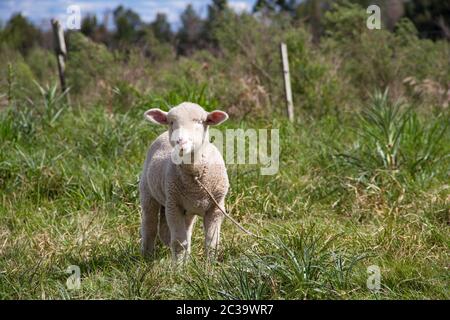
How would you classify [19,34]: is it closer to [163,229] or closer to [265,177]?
[265,177]

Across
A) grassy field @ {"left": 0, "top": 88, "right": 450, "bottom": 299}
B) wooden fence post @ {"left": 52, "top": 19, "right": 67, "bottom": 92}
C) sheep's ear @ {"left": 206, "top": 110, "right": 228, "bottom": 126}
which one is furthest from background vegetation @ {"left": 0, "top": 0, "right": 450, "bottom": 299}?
sheep's ear @ {"left": 206, "top": 110, "right": 228, "bottom": 126}

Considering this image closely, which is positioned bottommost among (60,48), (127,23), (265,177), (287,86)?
→ (265,177)

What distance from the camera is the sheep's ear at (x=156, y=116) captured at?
414 centimetres

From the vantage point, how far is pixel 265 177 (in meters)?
6.11

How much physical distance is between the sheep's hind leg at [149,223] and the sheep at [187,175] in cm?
12

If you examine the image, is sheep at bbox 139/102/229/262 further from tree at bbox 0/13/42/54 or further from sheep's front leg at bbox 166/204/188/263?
tree at bbox 0/13/42/54

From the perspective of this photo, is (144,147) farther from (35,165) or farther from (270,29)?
(270,29)

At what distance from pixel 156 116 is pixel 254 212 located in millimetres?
1781

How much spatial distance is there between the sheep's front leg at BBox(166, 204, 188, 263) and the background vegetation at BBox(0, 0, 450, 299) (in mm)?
120

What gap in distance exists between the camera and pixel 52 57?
1384 cm

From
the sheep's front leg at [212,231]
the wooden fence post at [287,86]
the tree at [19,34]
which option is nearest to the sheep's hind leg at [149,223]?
the sheep's front leg at [212,231]

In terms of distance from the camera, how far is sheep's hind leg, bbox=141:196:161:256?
15.3ft

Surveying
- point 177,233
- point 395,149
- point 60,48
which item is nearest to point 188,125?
point 177,233
